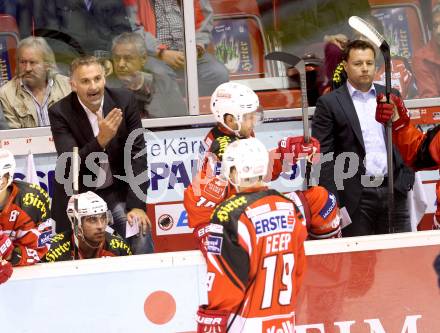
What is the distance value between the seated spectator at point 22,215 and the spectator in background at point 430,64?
3.05m

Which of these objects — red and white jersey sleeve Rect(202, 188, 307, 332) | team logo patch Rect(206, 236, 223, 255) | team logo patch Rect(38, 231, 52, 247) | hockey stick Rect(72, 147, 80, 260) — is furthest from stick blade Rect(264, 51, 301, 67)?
team logo patch Rect(206, 236, 223, 255)

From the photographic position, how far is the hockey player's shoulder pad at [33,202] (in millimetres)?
5535

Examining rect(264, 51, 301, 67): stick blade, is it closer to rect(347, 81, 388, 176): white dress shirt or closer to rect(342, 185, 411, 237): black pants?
rect(347, 81, 388, 176): white dress shirt

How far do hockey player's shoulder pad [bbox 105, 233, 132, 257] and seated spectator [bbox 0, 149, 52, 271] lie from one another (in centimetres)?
67

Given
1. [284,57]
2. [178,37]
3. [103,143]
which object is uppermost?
[178,37]

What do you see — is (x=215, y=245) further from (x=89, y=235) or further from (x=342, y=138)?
(x=342, y=138)

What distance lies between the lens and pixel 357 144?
263 inches

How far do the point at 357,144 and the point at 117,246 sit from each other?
1606 millimetres

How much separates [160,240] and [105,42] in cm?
136

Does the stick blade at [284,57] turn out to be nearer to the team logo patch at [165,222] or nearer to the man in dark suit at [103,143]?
the man in dark suit at [103,143]

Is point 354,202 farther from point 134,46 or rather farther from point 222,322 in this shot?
point 222,322

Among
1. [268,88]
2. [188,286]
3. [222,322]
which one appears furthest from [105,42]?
[222,322]

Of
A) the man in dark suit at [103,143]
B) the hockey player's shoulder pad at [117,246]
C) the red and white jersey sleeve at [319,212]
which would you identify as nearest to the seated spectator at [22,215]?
the hockey player's shoulder pad at [117,246]

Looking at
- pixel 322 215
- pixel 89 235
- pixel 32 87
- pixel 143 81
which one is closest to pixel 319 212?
pixel 322 215
